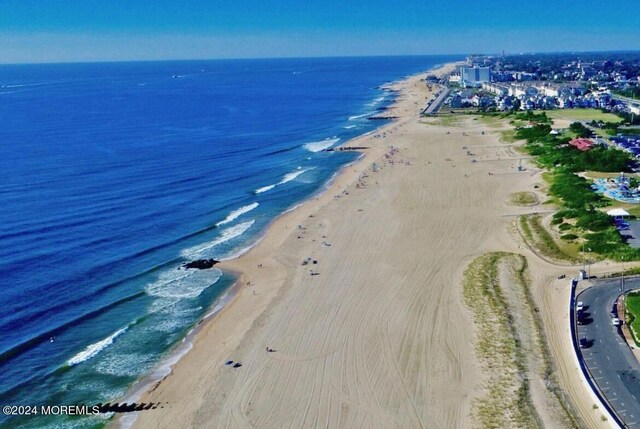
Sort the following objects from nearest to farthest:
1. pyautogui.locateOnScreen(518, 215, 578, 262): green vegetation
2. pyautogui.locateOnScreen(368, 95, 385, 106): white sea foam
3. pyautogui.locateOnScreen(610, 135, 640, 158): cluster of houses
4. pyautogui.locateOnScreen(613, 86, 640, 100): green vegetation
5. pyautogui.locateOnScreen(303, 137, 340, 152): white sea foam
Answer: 1. pyautogui.locateOnScreen(518, 215, 578, 262): green vegetation
2. pyautogui.locateOnScreen(610, 135, 640, 158): cluster of houses
3. pyautogui.locateOnScreen(303, 137, 340, 152): white sea foam
4. pyautogui.locateOnScreen(613, 86, 640, 100): green vegetation
5. pyautogui.locateOnScreen(368, 95, 385, 106): white sea foam

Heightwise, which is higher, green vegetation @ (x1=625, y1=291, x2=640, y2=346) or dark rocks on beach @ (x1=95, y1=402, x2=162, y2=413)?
green vegetation @ (x1=625, y1=291, x2=640, y2=346)

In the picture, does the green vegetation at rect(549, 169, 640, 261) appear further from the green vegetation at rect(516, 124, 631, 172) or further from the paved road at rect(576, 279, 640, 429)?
the paved road at rect(576, 279, 640, 429)

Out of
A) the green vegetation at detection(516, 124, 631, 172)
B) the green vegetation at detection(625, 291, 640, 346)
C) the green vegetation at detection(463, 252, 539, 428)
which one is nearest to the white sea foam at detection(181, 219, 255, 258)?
the green vegetation at detection(463, 252, 539, 428)

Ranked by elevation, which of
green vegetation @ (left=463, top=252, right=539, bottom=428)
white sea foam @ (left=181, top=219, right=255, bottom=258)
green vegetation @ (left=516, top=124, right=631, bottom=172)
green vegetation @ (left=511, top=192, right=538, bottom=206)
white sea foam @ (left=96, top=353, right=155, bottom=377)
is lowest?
white sea foam @ (left=96, top=353, right=155, bottom=377)

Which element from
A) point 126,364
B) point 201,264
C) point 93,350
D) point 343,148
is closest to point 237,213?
point 201,264

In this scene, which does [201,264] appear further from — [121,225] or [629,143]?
[629,143]

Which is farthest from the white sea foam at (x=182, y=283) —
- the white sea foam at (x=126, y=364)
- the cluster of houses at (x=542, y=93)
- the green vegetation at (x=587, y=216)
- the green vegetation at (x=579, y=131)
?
the cluster of houses at (x=542, y=93)
